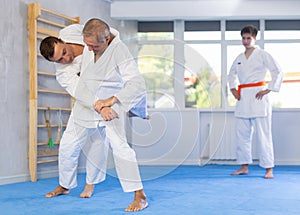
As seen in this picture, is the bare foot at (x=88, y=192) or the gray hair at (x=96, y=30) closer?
the gray hair at (x=96, y=30)

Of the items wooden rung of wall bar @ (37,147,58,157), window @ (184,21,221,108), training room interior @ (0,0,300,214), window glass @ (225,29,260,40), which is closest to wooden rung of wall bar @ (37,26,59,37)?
training room interior @ (0,0,300,214)

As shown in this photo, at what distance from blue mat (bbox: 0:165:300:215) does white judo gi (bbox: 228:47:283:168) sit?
281 millimetres

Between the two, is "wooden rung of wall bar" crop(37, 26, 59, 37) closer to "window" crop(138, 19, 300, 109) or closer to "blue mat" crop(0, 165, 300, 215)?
"blue mat" crop(0, 165, 300, 215)

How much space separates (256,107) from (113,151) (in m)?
2.22

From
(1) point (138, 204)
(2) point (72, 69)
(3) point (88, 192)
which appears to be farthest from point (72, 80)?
(1) point (138, 204)

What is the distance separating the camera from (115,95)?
267cm

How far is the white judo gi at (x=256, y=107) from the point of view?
4664mm

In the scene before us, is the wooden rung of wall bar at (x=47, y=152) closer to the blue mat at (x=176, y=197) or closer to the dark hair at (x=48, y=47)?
the blue mat at (x=176, y=197)

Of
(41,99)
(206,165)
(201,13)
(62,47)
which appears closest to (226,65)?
(201,13)

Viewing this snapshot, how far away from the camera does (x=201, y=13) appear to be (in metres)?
6.29

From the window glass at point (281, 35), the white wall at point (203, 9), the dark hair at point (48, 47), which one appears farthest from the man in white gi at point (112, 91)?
the window glass at point (281, 35)

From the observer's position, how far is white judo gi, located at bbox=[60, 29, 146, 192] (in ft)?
8.89

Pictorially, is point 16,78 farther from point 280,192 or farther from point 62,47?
point 280,192

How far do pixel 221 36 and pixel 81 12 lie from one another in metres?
2.11
